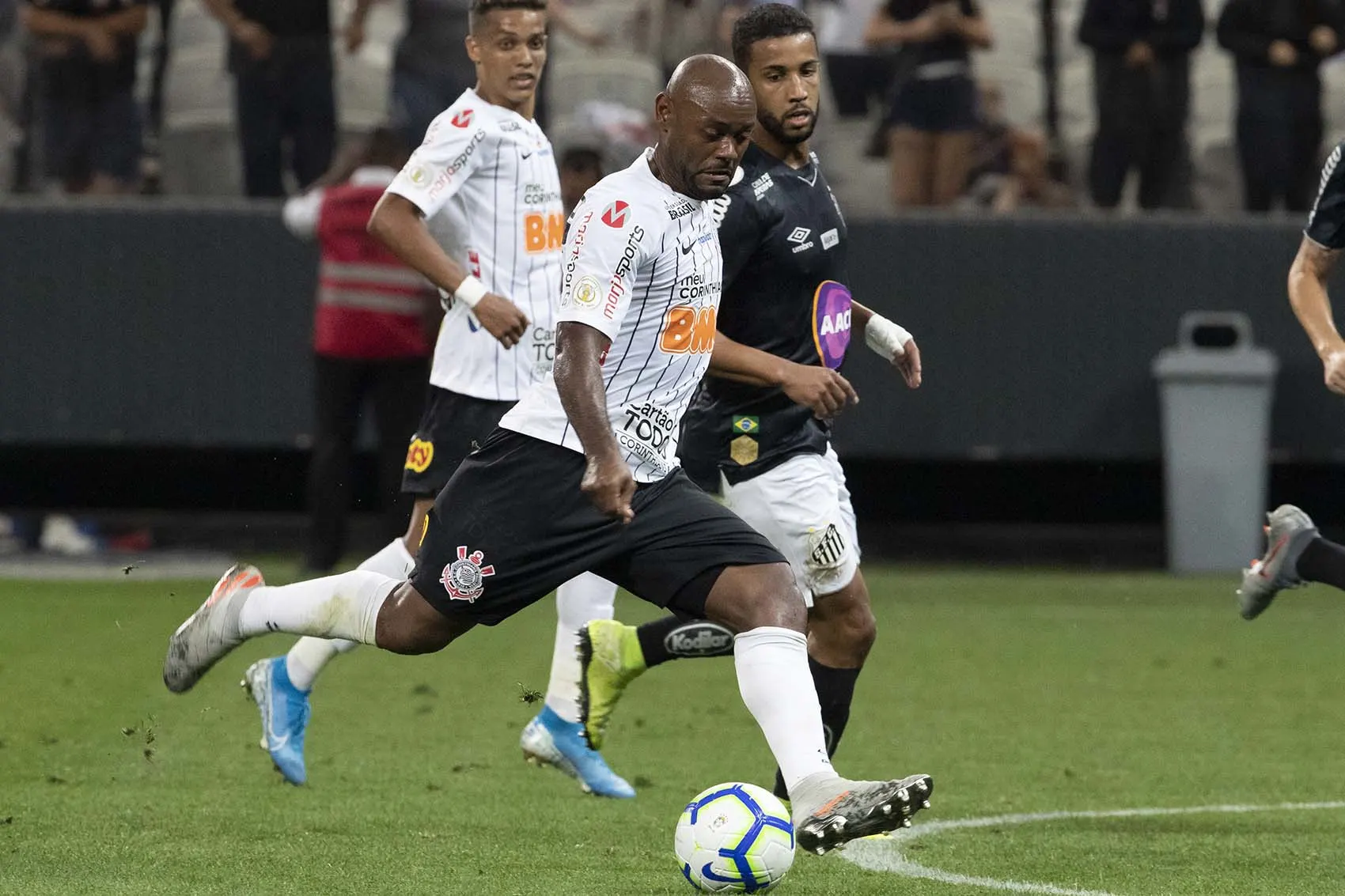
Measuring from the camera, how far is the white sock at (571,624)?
708 centimetres

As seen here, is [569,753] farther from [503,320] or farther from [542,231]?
[542,231]

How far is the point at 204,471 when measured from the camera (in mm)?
16000

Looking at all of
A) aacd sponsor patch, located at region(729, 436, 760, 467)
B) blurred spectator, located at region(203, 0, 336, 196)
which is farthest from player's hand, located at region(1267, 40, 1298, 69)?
aacd sponsor patch, located at region(729, 436, 760, 467)

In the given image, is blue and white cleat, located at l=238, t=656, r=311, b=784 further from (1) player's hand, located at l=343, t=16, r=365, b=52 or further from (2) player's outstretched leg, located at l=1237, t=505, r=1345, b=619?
(1) player's hand, located at l=343, t=16, r=365, b=52

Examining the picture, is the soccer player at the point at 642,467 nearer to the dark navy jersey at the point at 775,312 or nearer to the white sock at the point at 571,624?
the dark navy jersey at the point at 775,312

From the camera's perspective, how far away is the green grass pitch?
5660 mm

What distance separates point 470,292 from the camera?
680cm

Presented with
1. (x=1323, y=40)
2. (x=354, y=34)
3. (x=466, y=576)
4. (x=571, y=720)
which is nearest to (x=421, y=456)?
(x=571, y=720)

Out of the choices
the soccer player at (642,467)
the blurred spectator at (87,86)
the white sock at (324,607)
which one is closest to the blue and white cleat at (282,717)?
the white sock at (324,607)

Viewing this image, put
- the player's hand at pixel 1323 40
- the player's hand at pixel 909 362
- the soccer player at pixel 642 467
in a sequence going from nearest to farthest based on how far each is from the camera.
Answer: the soccer player at pixel 642 467
the player's hand at pixel 909 362
the player's hand at pixel 1323 40

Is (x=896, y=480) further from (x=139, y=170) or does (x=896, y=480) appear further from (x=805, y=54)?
(x=805, y=54)

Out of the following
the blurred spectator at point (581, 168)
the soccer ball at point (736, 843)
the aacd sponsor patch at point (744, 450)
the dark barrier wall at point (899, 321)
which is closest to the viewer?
the soccer ball at point (736, 843)

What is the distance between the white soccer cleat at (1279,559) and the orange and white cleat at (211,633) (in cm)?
321

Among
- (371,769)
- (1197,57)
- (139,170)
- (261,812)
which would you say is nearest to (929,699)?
(371,769)
